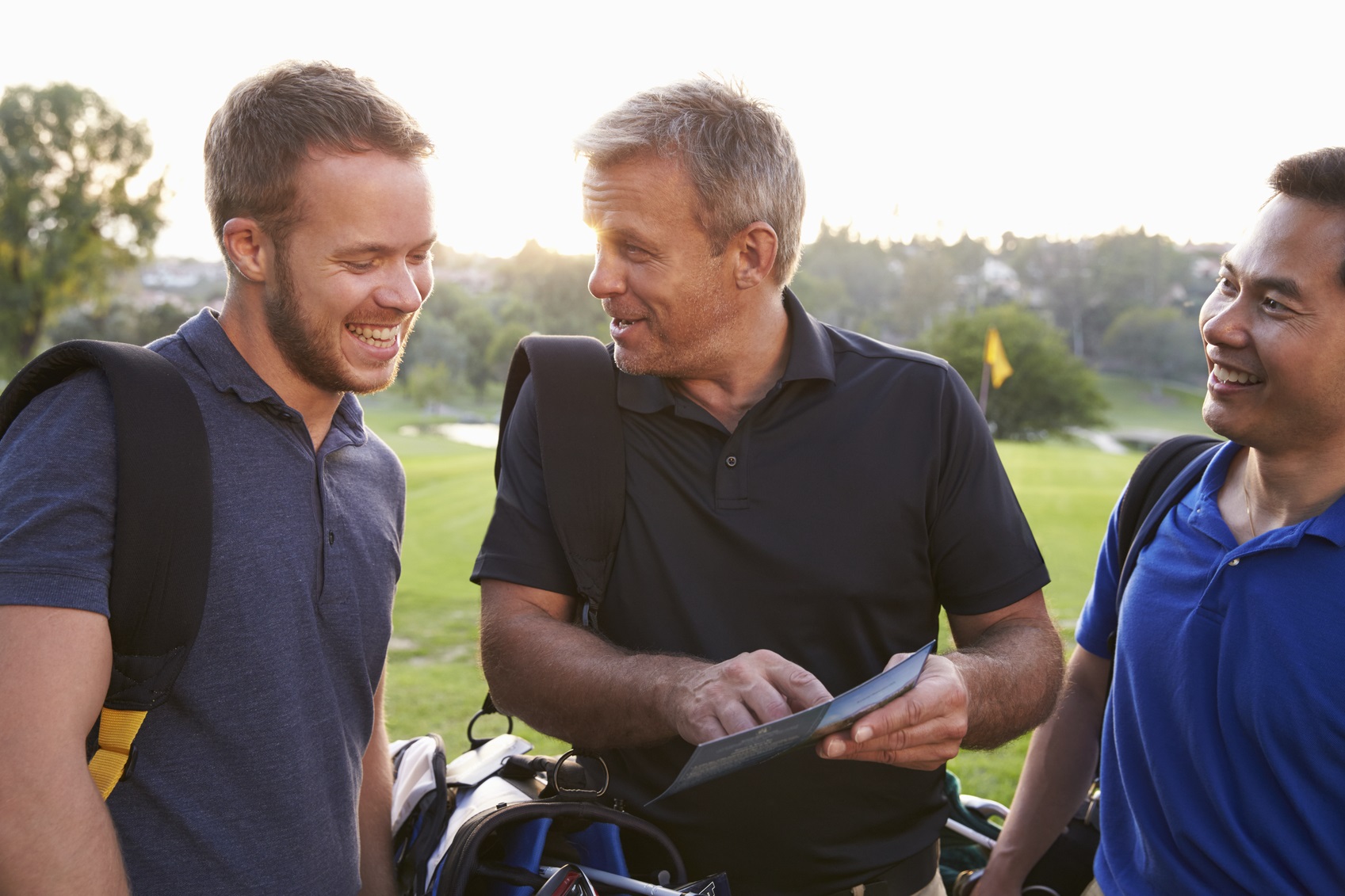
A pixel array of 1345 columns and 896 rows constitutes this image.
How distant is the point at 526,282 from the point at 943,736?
72848 mm

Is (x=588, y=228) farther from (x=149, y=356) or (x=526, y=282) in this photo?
(x=526, y=282)

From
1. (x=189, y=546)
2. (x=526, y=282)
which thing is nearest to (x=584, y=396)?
(x=189, y=546)

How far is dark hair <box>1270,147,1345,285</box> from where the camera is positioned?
2039 mm

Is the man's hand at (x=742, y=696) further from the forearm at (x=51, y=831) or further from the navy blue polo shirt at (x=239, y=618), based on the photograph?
the forearm at (x=51, y=831)

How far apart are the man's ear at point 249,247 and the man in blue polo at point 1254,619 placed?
2.05 m

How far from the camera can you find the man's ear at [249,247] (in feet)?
6.91

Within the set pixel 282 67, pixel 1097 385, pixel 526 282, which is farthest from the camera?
pixel 1097 385

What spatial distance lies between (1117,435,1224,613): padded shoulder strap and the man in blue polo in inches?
1.9

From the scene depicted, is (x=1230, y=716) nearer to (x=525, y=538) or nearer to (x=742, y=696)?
(x=742, y=696)

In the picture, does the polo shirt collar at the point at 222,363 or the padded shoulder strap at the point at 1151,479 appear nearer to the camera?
the polo shirt collar at the point at 222,363

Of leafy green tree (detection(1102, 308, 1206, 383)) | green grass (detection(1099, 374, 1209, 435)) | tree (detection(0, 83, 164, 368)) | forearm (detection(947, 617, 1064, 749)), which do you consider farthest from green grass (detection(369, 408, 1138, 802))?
leafy green tree (detection(1102, 308, 1206, 383))

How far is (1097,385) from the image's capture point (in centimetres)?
8569

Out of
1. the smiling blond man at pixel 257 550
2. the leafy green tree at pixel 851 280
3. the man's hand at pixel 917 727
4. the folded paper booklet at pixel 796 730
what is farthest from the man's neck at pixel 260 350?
the leafy green tree at pixel 851 280

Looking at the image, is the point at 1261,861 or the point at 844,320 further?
the point at 844,320
